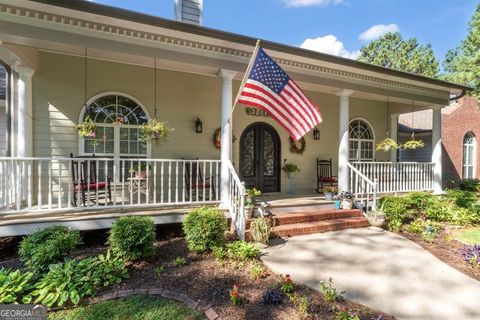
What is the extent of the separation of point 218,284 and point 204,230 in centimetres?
96

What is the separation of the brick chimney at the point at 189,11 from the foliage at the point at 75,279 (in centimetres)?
620

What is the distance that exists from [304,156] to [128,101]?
5.28 meters

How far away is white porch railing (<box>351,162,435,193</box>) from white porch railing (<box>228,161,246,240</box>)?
425 centimetres

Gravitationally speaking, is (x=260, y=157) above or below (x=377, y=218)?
above

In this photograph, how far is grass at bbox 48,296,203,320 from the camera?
283 centimetres

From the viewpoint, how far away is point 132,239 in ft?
12.3

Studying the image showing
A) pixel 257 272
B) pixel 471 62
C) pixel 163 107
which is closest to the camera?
pixel 257 272

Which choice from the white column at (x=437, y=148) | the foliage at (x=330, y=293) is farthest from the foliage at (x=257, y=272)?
the white column at (x=437, y=148)

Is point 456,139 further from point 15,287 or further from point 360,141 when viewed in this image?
point 15,287

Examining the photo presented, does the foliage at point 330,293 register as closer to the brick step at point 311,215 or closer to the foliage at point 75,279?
the brick step at point 311,215

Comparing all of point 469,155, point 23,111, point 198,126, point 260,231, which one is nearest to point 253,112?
point 198,126

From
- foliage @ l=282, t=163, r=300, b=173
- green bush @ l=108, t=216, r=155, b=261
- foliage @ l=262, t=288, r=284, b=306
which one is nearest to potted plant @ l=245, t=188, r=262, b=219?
green bush @ l=108, t=216, r=155, b=261

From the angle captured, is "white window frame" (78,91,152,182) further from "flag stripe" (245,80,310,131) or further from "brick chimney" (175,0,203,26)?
"flag stripe" (245,80,310,131)

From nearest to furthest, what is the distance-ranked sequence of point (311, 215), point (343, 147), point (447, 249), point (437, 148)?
point (447, 249)
point (311, 215)
point (343, 147)
point (437, 148)
